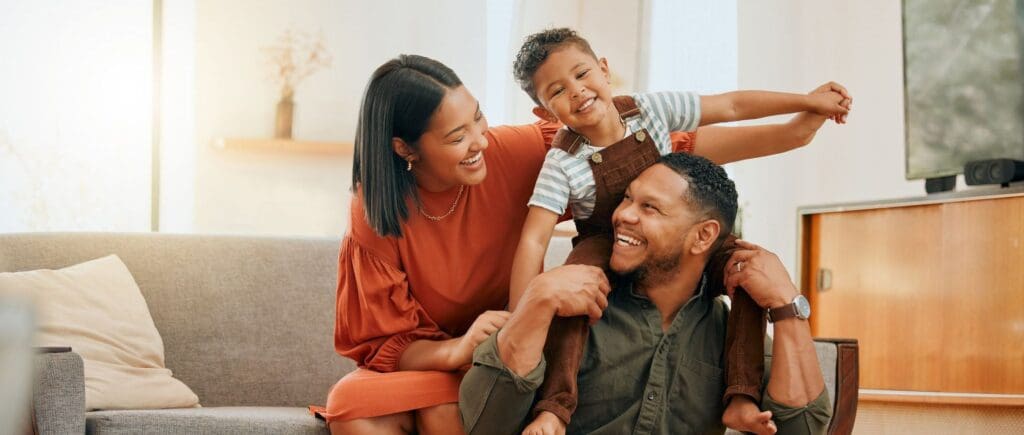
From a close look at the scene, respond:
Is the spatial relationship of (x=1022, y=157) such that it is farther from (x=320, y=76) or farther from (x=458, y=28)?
(x=320, y=76)

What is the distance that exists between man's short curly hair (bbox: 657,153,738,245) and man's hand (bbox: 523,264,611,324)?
231 millimetres

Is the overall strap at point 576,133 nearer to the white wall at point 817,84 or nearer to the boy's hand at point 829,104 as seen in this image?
the boy's hand at point 829,104

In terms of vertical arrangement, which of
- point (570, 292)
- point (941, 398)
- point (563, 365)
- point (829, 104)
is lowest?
point (941, 398)

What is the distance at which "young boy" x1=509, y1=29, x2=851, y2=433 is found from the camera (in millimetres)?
1775

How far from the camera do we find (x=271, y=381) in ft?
8.81

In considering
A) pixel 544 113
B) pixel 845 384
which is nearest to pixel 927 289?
pixel 845 384

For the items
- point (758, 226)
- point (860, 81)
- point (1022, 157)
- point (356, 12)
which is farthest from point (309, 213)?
point (1022, 157)

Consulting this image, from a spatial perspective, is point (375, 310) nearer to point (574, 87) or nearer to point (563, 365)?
point (563, 365)

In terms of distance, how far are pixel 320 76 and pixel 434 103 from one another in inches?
126

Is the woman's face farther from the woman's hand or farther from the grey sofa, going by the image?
the grey sofa

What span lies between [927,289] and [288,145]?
295 cm

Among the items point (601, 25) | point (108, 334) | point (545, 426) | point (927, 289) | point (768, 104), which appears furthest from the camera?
point (601, 25)

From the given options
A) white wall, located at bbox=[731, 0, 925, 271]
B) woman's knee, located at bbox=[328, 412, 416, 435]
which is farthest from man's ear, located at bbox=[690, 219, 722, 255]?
white wall, located at bbox=[731, 0, 925, 271]

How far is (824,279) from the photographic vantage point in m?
3.61
